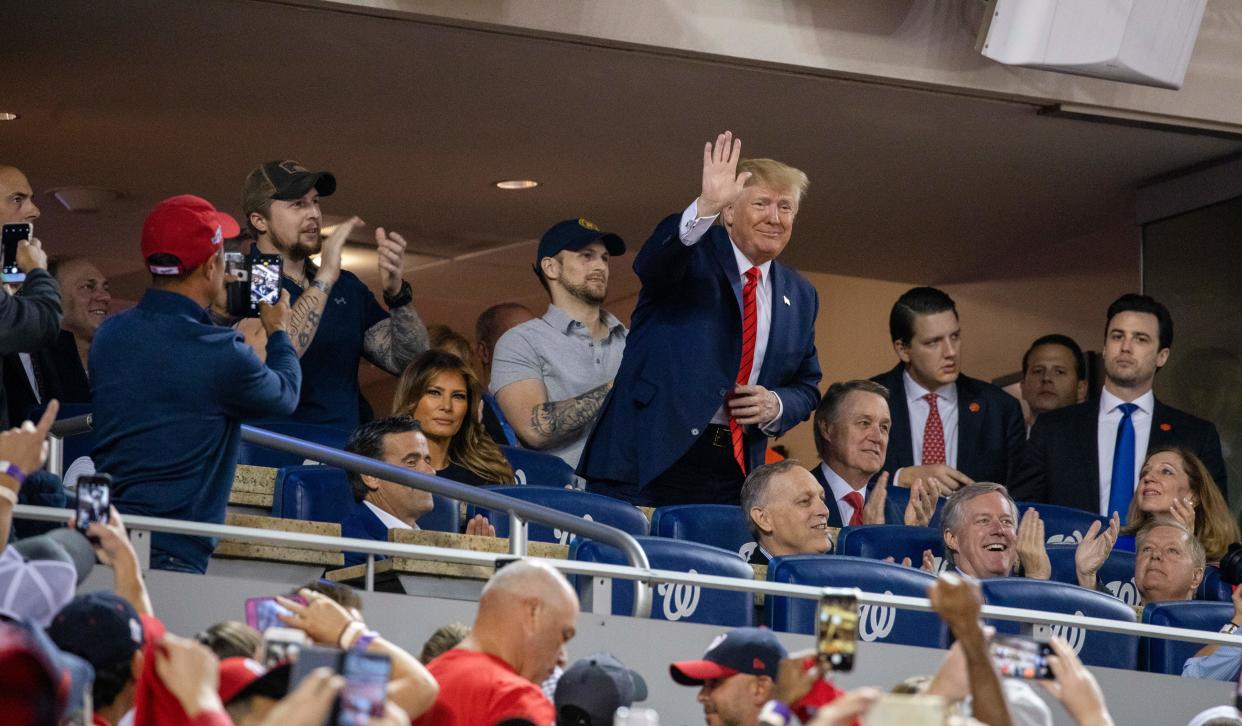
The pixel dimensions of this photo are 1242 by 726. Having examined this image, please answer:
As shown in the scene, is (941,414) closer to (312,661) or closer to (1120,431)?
(1120,431)

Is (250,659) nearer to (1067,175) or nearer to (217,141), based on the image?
(217,141)

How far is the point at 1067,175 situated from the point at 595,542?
198 inches

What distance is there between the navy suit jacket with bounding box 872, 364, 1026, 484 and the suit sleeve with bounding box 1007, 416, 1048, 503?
103mm

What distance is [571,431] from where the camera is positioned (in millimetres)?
7832

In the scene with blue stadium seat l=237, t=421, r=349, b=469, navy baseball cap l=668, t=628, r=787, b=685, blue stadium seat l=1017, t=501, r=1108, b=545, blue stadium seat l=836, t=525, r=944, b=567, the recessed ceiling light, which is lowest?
navy baseball cap l=668, t=628, r=787, b=685

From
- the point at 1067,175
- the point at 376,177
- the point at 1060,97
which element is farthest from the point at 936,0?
the point at 376,177

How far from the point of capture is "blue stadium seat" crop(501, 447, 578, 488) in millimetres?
7591

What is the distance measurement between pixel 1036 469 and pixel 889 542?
1.80m

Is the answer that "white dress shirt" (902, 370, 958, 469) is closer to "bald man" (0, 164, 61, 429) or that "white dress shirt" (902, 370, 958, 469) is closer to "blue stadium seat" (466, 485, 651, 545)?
"blue stadium seat" (466, 485, 651, 545)

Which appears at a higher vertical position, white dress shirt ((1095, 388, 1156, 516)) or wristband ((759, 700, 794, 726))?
white dress shirt ((1095, 388, 1156, 516))

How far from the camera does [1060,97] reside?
30.1ft

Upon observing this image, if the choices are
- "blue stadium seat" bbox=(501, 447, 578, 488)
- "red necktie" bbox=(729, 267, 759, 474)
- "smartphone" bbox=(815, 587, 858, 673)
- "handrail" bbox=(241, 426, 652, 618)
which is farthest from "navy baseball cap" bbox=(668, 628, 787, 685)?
"blue stadium seat" bbox=(501, 447, 578, 488)

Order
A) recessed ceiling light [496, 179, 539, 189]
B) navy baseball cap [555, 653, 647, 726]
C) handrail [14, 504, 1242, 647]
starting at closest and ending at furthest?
navy baseball cap [555, 653, 647, 726] → handrail [14, 504, 1242, 647] → recessed ceiling light [496, 179, 539, 189]

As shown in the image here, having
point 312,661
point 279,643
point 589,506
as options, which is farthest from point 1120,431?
point 312,661
